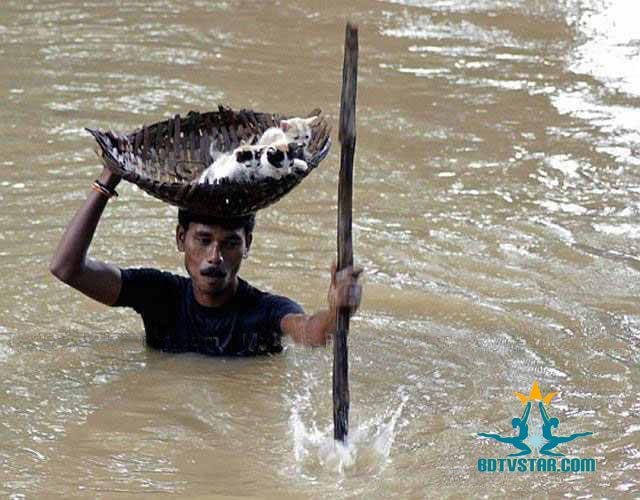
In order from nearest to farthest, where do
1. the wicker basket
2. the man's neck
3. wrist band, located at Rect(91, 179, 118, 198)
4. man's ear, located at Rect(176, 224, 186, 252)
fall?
the wicker basket, wrist band, located at Rect(91, 179, 118, 198), man's ear, located at Rect(176, 224, 186, 252), the man's neck

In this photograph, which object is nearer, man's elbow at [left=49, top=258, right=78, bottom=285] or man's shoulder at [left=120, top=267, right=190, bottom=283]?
man's elbow at [left=49, top=258, right=78, bottom=285]

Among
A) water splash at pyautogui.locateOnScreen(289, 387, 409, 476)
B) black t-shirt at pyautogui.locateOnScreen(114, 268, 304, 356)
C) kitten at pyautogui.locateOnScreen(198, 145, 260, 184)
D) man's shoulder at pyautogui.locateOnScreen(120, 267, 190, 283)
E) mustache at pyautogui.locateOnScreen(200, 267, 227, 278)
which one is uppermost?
kitten at pyautogui.locateOnScreen(198, 145, 260, 184)

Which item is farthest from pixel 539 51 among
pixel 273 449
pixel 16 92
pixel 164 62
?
pixel 273 449

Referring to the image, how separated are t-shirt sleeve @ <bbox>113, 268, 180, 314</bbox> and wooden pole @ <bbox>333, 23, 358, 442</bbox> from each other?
107 cm

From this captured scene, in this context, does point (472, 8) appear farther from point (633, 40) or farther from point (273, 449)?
point (273, 449)

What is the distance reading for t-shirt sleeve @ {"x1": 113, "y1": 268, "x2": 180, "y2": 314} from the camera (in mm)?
4934

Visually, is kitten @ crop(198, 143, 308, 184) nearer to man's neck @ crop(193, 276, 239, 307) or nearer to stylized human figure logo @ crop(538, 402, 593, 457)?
man's neck @ crop(193, 276, 239, 307)

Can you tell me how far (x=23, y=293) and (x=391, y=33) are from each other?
4.38m

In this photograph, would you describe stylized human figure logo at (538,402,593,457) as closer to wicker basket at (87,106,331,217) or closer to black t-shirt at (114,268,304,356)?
black t-shirt at (114,268,304,356)

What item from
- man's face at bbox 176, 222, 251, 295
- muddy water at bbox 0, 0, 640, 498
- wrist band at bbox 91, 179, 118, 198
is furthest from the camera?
man's face at bbox 176, 222, 251, 295

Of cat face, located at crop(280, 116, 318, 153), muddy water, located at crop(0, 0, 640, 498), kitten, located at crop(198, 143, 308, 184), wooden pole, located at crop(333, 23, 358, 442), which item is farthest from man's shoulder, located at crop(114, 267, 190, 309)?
wooden pole, located at crop(333, 23, 358, 442)

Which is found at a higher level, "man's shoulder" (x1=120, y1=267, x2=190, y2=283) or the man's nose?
the man's nose

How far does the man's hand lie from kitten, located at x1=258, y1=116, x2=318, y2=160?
0.83 meters

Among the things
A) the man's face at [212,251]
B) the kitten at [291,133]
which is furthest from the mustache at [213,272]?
the kitten at [291,133]
